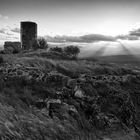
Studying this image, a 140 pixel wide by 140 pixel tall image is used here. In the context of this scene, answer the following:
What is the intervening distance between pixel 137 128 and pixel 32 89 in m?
7.23

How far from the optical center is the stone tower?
54.8 metres

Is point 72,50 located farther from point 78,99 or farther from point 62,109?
point 62,109

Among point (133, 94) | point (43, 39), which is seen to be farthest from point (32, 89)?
point (43, 39)

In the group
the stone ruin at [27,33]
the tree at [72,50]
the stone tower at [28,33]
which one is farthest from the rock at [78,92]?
the tree at [72,50]

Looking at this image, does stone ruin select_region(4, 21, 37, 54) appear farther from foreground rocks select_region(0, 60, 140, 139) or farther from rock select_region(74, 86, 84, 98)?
rock select_region(74, 86, 84, 98)

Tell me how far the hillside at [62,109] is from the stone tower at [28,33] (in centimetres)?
4313

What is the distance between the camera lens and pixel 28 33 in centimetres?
5519

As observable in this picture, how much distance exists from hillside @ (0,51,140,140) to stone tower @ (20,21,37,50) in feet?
142

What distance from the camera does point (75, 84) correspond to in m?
13.5

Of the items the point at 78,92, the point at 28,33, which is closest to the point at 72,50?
the point at 28,33

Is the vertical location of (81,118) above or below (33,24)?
below

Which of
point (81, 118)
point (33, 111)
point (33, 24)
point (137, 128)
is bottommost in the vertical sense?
point (137, 128)

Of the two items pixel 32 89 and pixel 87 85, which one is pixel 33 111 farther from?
pixel 87 85

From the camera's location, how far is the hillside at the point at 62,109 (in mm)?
7555
